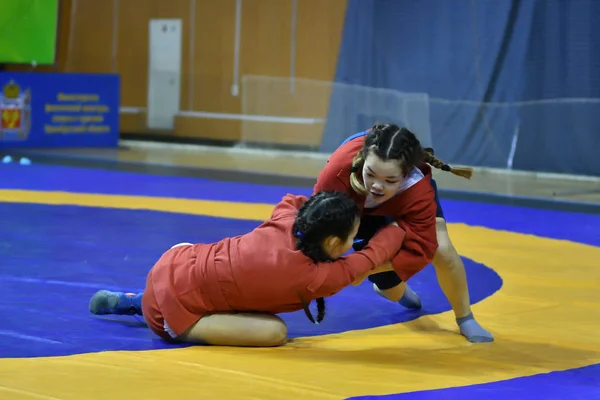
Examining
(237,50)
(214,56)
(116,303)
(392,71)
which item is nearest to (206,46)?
(214,56)

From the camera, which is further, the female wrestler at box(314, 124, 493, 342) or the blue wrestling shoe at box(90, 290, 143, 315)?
the blue wrestling shoe at box(90, 290, 143, 315)

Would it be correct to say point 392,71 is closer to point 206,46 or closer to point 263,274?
point 206,46

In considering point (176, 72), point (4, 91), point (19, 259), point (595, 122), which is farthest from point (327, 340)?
point (176, 72)

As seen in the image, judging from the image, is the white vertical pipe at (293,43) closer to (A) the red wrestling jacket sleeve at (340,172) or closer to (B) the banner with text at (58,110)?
(B) the banner with text at (58,110)

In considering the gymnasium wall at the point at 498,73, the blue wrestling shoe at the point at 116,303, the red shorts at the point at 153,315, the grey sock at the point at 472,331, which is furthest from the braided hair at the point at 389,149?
the gymnasium wall at the point at 498,73

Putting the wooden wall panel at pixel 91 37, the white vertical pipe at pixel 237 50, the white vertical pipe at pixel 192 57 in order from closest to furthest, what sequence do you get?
the white vertical pipe at pixel 237 50, the white vertical pipe at pixel 192 57, the wooden wall panel at pixel 91 37

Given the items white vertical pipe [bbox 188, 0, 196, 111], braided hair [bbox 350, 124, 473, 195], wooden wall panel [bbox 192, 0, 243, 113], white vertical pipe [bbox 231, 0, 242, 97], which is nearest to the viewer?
braided hair [bbox 350, 124, 473, 195]

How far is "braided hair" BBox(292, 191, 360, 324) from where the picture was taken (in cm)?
341

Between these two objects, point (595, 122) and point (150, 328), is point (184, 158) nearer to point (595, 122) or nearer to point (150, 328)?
point (595, 122)

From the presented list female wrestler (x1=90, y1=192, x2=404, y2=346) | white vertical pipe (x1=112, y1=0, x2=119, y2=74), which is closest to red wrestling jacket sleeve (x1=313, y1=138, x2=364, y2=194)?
female wrestler (x1=90, y1=192, x2=404, y2=346)

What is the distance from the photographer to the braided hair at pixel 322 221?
3.41 meters

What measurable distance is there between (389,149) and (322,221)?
1.19 feet

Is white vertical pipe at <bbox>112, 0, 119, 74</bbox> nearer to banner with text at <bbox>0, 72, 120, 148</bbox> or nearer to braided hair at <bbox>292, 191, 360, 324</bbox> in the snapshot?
banner with text at <bbox>0, 72, 120, 148</bbox>

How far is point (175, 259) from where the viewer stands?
369cm
